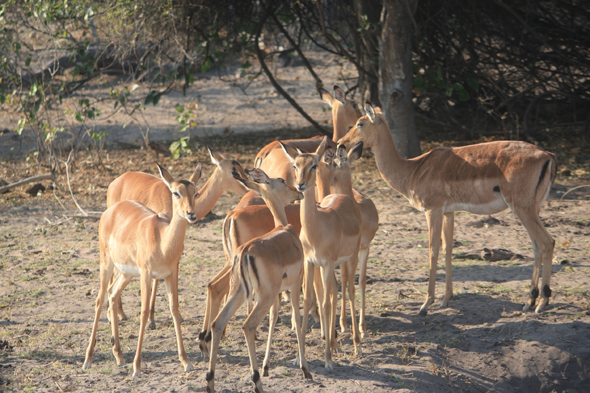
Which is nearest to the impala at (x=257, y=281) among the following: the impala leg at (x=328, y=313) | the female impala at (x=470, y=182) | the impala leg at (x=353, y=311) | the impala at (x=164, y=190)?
the impala leg at (x=328, y=313)

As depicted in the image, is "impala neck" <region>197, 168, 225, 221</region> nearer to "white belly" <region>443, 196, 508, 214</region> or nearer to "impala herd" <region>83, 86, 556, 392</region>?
"impala herd" <region>83, 86, 556, 392</region>

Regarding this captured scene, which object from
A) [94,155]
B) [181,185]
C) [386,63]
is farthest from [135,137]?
[181,185]

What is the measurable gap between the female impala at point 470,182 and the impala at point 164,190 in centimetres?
134

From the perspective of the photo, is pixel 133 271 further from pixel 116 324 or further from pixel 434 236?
pixel 434 236

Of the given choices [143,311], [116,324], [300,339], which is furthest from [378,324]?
[116,324]

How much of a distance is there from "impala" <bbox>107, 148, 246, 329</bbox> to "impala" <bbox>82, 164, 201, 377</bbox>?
0.54m

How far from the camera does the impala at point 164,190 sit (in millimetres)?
5273

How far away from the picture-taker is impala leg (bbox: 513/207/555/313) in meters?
4.91

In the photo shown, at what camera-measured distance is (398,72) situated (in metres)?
9.23

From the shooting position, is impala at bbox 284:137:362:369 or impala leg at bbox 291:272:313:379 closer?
impala leg at bbox 291:272:313:379

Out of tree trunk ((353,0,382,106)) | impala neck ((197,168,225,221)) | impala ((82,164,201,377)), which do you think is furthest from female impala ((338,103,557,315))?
tree trunk ((353,0,382,106))

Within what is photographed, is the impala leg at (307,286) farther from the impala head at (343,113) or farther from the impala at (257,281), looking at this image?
the impala head at (343,113)

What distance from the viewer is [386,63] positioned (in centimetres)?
924

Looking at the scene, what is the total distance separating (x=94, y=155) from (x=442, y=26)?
6544mm
